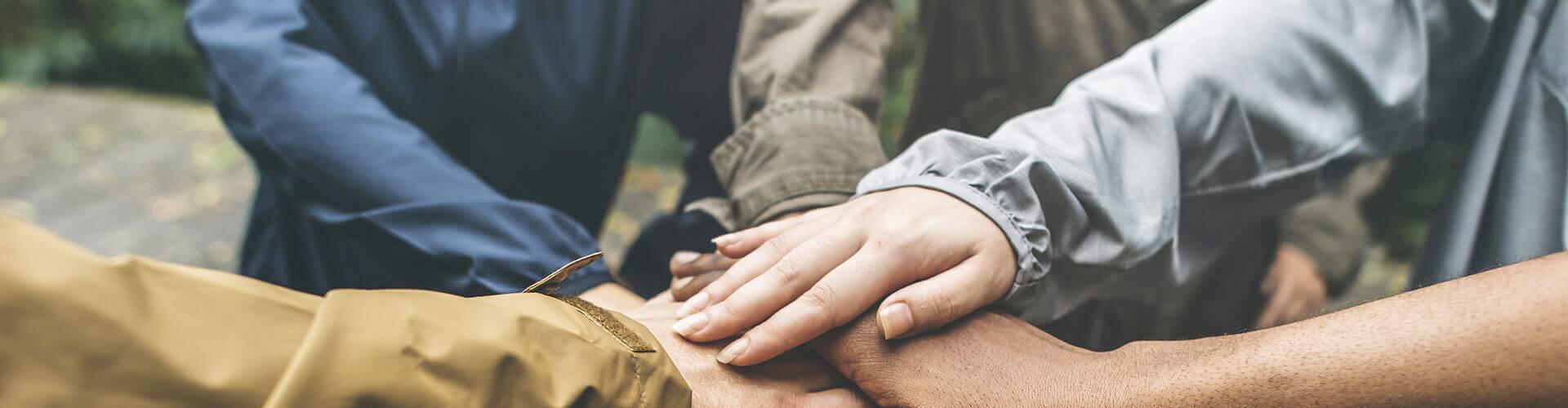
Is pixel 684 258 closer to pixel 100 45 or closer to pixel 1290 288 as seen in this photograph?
pixel 1290 288

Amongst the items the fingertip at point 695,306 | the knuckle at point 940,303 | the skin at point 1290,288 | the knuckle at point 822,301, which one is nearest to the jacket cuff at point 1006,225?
the knuckle at point 940,303

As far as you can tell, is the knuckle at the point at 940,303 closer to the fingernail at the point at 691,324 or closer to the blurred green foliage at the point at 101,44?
the fingernail at the point at 691,324

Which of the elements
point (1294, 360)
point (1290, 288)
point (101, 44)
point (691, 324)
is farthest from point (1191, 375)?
point (101, 44)

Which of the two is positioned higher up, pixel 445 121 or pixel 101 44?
pixel 445 121

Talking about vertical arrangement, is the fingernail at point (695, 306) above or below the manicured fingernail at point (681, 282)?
above

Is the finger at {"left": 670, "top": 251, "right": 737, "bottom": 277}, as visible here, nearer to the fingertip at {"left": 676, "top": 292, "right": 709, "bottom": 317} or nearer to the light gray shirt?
the fingertip at {"left": 676, "top": 292, "right": 709, "bottom": 317}

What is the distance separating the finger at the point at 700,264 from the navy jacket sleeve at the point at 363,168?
0.18 m

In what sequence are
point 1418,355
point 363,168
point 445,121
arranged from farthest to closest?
point 445,121, point 363,168, point 1418,355

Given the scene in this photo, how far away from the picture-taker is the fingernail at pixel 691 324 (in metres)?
1.18

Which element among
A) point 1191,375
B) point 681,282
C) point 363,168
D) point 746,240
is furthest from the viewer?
point 363,168

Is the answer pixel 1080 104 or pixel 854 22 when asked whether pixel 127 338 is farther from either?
pixel 854 22

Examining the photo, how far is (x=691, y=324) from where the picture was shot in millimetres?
1182

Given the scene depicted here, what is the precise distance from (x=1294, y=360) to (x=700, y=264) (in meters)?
0.77

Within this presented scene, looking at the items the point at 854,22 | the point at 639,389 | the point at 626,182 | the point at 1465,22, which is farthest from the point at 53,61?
the point at 1465,22
